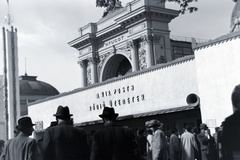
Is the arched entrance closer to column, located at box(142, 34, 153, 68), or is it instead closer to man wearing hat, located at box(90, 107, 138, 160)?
column, located at box(142, 34, 153, 68)

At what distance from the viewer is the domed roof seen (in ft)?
205

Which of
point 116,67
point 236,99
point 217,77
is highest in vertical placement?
point 116,67

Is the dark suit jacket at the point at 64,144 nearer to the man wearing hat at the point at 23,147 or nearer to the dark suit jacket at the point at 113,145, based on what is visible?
the dark suit jacket at the point at 113,145

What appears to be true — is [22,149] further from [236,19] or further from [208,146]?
[236,19]

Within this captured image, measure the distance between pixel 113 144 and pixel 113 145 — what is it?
1 centimetres

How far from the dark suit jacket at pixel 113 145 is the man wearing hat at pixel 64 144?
335mm

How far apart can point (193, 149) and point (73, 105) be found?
21.1 m

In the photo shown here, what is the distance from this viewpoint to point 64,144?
595 centimetres

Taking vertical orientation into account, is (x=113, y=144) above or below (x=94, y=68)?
below

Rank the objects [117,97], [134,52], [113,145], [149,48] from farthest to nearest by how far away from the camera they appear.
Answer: [134,52] → [149,48] → [117,97] → [113,145]

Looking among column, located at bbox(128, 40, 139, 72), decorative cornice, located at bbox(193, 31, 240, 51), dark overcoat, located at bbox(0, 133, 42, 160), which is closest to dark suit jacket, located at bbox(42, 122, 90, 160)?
dark overcoat, located at bbox(0, 133, 42, 160)

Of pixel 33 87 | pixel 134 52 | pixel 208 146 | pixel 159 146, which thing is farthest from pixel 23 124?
pixel 33 87

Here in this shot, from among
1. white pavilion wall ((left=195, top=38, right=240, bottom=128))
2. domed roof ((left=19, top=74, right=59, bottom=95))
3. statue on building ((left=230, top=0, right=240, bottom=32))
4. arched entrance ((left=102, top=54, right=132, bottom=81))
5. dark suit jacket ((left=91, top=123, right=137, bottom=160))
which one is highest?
statue on building ((left=230, top=0, right=240, bottom=32))

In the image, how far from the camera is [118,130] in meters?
5.89
